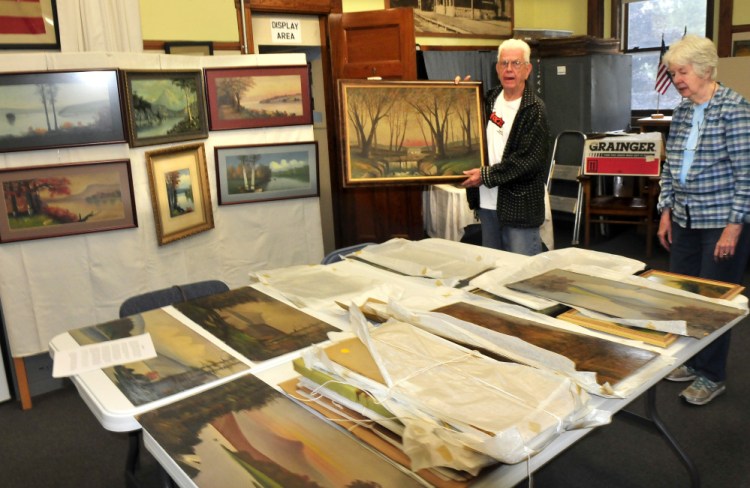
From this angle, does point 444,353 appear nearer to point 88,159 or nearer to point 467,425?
point 467,425

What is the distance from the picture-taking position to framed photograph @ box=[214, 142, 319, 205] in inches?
144

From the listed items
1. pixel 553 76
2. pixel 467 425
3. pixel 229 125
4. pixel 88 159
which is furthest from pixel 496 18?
pixel 467 425

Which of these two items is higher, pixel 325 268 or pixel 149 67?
pixel 149 67

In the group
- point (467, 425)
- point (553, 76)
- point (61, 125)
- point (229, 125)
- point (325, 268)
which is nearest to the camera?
point (467, 425)

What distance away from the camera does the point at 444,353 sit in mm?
1406

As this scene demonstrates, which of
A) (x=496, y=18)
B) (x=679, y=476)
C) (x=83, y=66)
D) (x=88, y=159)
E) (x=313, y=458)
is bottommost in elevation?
(x=679, y=476)

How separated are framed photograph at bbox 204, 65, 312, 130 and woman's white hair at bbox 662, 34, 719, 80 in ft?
6.87

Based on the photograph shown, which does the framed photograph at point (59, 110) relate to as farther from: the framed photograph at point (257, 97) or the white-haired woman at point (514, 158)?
the white-haired woman at point (514, 158)

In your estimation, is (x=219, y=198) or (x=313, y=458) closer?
(x=313, y=458)

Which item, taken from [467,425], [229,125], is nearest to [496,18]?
[229,125]

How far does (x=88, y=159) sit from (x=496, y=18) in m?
4.52

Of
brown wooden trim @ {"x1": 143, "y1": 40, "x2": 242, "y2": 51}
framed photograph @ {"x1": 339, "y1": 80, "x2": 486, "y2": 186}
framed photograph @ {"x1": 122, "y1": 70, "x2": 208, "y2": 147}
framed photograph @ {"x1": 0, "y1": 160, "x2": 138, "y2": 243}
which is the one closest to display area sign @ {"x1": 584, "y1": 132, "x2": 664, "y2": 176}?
framed photograph @ {"x1": 339, "y1": 80, "x2": 486, "y2": 186}

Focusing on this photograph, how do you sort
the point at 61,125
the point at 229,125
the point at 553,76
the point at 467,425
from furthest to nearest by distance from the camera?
1. the point at 553,76
2. the point at 229,125
3. the point at 61,125
4. the point at 467,425

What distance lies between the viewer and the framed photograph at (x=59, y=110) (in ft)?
9.34
